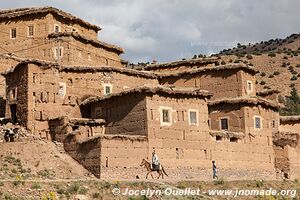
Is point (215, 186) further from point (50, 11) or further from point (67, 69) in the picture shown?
point (50, 11)

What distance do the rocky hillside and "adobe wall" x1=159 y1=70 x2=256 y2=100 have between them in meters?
34.9

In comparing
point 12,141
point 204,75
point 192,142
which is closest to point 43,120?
point 12,141

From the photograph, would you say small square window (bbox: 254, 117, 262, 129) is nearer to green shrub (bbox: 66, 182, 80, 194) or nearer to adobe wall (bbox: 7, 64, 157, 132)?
adobe wall (bbox: 7, 64, 157, 132)

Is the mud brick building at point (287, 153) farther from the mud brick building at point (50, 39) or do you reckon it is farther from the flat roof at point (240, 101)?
the mud brick building at point (50, 39)

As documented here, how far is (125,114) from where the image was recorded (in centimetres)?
3400

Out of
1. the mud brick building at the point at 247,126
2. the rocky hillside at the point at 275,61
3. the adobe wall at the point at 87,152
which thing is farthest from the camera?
the rocky hillside at the point at 275,61

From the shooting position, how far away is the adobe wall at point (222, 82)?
39625 millimetres

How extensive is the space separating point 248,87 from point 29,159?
1694 cm

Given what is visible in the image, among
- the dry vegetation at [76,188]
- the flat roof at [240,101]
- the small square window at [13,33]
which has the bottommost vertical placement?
the dry vegetation at [76,188]

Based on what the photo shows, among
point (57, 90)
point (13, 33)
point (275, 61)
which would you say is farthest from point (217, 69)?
point (275, 61)

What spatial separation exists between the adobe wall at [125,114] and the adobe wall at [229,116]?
23.2 feet

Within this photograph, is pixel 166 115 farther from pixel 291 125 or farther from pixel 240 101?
pixel 291 125

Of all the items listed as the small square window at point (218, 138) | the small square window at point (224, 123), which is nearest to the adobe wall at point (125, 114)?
the small square window at point (218, 138)

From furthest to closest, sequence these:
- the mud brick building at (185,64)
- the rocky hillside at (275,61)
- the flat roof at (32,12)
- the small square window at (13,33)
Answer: the rocky hillside at (275,61) → the small square window at (13,33) → the flat roof at (32,12) → the mud brick building at (185,64)
